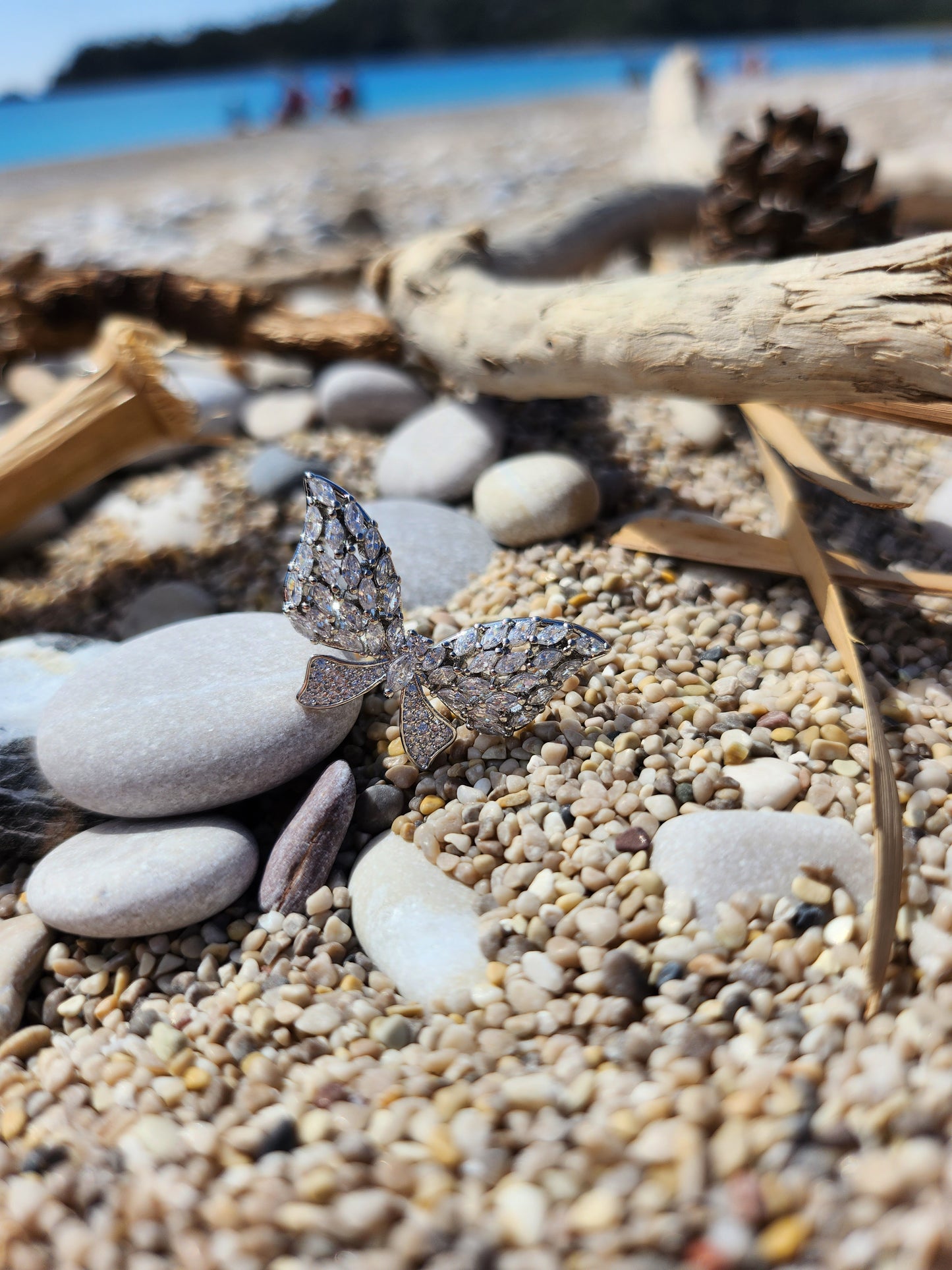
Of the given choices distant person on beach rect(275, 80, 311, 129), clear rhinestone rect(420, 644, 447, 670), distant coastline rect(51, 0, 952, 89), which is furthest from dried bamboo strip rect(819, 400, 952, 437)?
distant coastline rect(51, 0, 952, 89)

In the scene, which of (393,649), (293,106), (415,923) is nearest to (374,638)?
(393,649)

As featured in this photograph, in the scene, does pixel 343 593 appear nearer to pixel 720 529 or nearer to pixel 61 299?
pixel 720 529

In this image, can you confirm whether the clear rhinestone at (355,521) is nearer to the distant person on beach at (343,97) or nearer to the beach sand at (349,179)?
the beach sand at (349,179)

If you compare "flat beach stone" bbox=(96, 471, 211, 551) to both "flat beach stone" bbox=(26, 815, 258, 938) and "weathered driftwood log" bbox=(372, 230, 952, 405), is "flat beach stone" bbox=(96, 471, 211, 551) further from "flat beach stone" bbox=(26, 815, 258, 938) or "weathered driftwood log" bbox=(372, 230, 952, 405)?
"flat beach stone" bbox=(26, 815, 258, 938)

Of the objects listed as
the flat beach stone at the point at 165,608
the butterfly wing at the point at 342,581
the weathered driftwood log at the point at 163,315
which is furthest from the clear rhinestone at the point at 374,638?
the weathered driftwood log at the point at 163,315

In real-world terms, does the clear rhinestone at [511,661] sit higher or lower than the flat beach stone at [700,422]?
lower

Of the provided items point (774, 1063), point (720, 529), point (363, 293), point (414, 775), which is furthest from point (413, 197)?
point (774, 1063)

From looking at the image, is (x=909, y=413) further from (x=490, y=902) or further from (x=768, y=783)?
(x=490, y=902)
